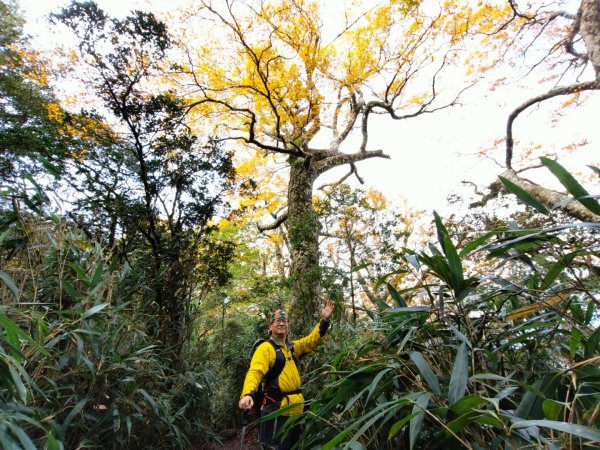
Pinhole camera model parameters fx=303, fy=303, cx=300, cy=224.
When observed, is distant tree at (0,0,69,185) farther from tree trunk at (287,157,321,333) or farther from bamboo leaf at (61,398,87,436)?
tree trunk at (287,157,321,333)

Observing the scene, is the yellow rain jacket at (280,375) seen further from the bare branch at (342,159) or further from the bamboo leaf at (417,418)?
the bare branch at (342,159)

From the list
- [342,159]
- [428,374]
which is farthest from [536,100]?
[428,374]

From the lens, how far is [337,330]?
147 inches

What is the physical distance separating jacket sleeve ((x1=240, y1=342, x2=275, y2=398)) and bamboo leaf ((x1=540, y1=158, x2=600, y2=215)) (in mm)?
1999

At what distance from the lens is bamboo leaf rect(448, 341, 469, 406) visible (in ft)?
2.71

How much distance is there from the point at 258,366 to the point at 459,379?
65.1 inches

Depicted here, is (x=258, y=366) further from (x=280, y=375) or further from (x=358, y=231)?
(x=358, y=231)

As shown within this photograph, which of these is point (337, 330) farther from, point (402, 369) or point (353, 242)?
point (402, 369)

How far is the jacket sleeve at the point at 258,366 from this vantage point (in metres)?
2.08

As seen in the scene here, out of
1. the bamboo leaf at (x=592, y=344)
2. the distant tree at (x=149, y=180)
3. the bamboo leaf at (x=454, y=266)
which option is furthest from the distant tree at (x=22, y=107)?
the bamboo leaf at (x=592, y=344)

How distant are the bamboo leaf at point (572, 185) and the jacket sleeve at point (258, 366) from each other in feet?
6.56

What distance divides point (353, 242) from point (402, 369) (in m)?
3.58

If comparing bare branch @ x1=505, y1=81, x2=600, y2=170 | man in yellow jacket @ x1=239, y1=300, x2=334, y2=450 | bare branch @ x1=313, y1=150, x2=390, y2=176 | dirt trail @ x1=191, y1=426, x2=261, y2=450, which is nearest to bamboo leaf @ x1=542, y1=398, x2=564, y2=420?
man in yellow jacket @ x1=239, y1=300, x2=334, y2=450

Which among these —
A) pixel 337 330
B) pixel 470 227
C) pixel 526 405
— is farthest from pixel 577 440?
pixel 470 227
